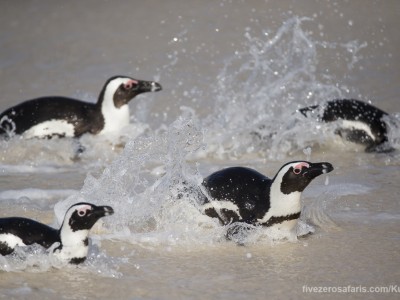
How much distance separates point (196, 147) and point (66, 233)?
3.58 ft

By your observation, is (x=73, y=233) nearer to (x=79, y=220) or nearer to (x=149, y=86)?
(x=79, y=220)

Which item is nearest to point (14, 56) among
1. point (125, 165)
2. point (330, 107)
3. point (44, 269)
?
point (330, 107)

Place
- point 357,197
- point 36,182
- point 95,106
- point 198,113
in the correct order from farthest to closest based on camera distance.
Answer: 1. point 198,113
2. point 95,106
3. point 36,182
4. point 357,197

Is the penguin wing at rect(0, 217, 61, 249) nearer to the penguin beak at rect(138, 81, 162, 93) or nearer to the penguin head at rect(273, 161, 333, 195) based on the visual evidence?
the penguin head at rect(273, 161, 333, 195)

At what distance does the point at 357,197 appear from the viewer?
15.7 ft

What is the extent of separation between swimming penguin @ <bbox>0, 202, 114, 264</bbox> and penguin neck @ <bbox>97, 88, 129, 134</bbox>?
3060 millimetres

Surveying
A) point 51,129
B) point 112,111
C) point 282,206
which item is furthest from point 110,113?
point 282,206

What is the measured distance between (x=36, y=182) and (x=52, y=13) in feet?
17.4

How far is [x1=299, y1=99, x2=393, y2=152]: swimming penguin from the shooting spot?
6.16 meters

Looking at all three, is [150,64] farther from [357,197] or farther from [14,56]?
[357,197]

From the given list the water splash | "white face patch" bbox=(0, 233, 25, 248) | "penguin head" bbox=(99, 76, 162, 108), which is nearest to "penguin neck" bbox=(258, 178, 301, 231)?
"white face patch" bbox=(0, 233, 25, 248)

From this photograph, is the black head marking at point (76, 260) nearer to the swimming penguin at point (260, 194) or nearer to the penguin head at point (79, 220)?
the penguin head at point (79, 220)

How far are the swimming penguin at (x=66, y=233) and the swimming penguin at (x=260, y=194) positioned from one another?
0.77 meters

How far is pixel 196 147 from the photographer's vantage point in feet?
14.7
